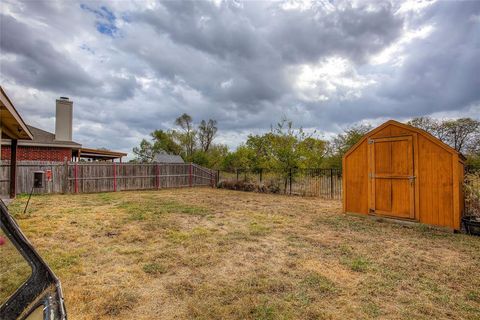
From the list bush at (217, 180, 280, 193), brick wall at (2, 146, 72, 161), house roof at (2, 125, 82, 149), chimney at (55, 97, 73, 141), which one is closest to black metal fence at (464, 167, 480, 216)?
bush at (217, 180, 280, 193)

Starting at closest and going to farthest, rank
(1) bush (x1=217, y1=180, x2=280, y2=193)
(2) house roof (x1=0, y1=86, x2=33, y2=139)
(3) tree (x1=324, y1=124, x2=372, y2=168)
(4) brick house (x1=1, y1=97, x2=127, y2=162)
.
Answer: (2) house roof (x1=0, y1=86, x2=33, y2=139), (4) brick house (x1=1, y1=97, x2=127, y2=162), (1) bush (x1=217, y1=180, x2=280, y2=193), (3) tree (x1=324, y1=124, x2=372, y2=168)

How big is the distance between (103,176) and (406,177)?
14013 mm

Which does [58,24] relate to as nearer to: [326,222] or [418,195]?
[326,222]

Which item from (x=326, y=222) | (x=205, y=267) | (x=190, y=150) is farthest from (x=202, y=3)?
(x=190, y=150)

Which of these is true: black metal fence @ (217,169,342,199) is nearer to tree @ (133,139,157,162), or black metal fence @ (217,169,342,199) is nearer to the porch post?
the porch post

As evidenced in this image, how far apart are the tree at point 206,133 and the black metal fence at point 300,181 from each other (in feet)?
56.7

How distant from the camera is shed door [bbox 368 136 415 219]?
618 centimetres

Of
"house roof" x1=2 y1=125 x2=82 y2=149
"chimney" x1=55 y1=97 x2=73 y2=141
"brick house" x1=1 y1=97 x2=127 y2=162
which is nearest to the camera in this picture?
"house roof" x1=2 y1=125 x2=82 y2=149

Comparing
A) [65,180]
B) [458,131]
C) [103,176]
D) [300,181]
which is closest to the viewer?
[65,180]

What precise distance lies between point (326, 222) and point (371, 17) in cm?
664

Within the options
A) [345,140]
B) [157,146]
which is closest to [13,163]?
[345,140]

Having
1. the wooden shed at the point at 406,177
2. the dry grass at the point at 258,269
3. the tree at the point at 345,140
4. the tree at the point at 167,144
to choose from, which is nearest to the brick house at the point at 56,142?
the dry grass at the point at 258,269

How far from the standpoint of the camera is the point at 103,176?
1370cm

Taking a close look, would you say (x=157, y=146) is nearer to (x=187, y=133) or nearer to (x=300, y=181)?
(x=187, y=133)
